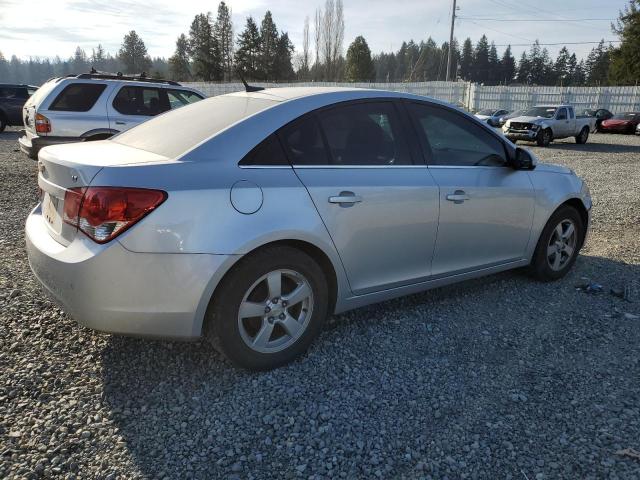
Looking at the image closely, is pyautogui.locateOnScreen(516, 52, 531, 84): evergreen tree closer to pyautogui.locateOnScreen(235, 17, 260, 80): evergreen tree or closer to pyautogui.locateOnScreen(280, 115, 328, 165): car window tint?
pyautogui.locateOnScreen(235, 17, 260, 80): evergreen tree

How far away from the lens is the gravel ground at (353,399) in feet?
7.49

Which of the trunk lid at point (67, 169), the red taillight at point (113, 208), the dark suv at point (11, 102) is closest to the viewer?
the red taillight at point (113, 208)

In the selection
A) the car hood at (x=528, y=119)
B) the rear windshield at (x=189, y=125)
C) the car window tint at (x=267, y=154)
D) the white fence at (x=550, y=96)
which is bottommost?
the car window tint at (x=267, y=154)

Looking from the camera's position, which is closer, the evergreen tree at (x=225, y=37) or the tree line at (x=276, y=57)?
the tree line at (x=276, y=57)

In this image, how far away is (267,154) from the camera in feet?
9.36

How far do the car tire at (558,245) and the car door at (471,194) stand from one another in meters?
0.33

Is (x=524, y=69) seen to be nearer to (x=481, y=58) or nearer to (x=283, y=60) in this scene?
(x=481, y=58)

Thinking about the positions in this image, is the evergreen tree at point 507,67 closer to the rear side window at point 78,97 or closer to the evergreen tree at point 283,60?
the evergreen tree at point 283,60

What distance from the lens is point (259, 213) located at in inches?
106

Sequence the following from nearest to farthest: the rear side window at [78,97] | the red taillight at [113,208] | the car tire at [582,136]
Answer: the red taillight at [113,208] → the rear side window at [78,97] → the car tire at [582,136]

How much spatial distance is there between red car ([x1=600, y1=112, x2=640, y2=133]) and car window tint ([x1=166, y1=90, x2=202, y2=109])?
27.5m

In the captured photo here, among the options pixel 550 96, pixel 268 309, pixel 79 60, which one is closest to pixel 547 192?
pixel 268 309

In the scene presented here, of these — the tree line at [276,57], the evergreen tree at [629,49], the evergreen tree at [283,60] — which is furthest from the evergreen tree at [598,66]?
the evergreen tree at [283,60]

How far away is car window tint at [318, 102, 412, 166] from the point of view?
317 centimetres
